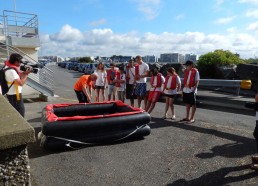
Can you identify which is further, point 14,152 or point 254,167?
point 254,167

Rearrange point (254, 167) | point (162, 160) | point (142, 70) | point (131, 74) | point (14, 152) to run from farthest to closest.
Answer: point (131, 74) < point (142, 70) < point (162, 160) < point (254, 167) < point (14, 152)

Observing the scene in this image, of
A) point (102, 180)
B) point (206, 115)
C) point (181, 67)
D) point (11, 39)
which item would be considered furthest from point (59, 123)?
point (181, 67)

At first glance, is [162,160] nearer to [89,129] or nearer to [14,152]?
[89,129]

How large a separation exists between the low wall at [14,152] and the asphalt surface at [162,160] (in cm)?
120

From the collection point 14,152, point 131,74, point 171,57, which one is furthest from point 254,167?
point 171,57

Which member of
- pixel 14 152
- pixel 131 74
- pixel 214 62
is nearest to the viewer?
pixel 14 152

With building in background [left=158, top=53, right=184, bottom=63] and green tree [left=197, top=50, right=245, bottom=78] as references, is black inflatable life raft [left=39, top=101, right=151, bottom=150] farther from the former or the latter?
building in background [left=158, top=53, right=184, bottom=63]

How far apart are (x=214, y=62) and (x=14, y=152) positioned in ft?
58.3

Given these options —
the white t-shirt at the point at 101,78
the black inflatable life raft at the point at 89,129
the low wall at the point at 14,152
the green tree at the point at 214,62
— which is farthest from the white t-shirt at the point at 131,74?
the green tree at the point at 214,62

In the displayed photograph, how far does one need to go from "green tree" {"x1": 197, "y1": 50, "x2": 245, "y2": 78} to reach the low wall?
16.8 metres

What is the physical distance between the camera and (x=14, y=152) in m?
2.62

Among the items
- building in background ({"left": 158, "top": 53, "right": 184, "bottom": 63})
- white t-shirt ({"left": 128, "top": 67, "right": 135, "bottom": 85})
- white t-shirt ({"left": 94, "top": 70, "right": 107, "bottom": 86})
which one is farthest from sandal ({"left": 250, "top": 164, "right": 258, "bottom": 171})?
building in background ({"left": 158, "top": 53, "right": 184, "bottom": 63})

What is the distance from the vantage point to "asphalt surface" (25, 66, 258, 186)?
3.94 metres

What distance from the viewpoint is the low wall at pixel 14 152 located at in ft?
8.20
